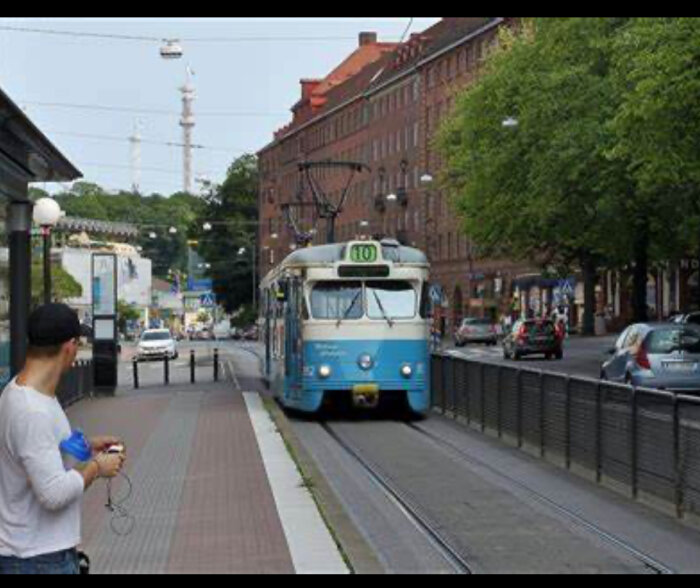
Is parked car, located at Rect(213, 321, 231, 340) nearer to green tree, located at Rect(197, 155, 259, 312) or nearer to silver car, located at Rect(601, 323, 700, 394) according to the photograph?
green tree, located at Rect(197, 155, 259, 312)

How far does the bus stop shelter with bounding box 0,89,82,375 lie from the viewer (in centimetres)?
2058

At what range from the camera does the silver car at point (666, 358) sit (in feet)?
85.8

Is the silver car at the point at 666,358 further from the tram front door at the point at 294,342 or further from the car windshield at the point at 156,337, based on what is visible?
the car windshield at the point at 156,337

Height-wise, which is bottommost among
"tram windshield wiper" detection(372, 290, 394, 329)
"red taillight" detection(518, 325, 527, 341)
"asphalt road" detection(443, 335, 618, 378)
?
"asphalt road" detection(443, 335, 618, 378)

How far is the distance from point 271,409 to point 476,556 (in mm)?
16671

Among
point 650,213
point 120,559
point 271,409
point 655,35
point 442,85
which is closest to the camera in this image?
point 120,559

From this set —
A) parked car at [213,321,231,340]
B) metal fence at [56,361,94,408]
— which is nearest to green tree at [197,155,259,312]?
parked car at [213,321,231,340]

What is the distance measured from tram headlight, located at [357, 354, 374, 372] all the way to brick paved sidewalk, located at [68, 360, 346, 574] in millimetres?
2067

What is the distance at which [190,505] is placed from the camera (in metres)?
13.3

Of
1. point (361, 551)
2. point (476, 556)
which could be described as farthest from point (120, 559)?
point (476, 556)

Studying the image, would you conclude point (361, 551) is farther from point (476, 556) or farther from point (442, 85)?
point (442, 85)

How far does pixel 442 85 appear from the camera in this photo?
106m

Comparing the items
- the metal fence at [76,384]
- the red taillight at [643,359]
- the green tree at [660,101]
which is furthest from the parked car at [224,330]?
the red taillight at [643,359]

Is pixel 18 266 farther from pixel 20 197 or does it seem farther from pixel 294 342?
pixel 294 342
